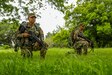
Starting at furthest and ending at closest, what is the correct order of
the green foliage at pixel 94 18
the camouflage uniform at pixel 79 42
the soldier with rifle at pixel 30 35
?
the green foliage at pixel 94 18, the camouflage uniform at pixel 79 42, the soldier with rifle at pixel 30 35

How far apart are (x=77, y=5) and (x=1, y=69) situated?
77110mm

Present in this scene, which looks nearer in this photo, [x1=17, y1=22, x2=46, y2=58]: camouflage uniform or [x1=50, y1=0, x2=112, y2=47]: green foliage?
[x1=17, y1=22, x2=46, y2=58]: camouflage uniform

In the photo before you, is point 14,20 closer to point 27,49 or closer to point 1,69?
point 27,49

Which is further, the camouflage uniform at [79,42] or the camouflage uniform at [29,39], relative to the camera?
the camouflage uniform at [79,42]

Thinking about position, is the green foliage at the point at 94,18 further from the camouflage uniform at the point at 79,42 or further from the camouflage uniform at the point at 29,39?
the camouflage uniform at the point at 29,39

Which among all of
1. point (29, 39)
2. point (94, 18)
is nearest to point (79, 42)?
point (29, 39)

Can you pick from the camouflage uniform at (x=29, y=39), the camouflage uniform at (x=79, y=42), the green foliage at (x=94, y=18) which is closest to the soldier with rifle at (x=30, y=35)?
the camouflage uniform at (x=29, y=39)

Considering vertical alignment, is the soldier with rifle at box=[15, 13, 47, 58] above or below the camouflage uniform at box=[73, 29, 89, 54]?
above

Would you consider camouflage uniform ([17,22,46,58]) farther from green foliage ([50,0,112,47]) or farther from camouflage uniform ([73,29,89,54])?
green foliage ([50,0,112,47])

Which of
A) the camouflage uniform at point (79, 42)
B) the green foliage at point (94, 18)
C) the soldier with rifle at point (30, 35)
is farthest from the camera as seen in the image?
the green foliage at point (94, 18)

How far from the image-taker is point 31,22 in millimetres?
12828

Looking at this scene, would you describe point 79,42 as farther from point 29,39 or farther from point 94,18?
point 94,18

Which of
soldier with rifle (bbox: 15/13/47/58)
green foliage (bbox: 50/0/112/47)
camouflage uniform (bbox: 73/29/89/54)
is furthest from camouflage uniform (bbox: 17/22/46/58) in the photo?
green foliage (bbox: 50/0/112/47)

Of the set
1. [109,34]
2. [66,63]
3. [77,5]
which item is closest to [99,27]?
[109,34]
